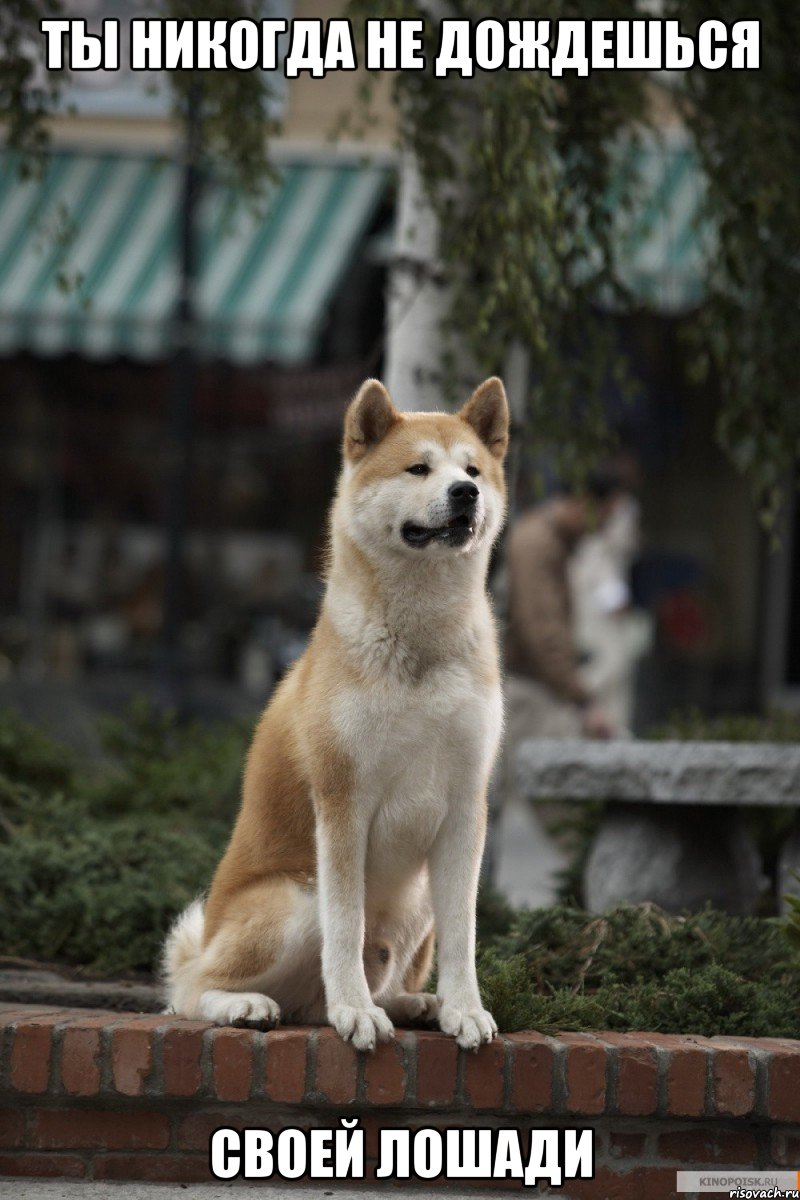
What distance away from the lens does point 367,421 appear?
346cm

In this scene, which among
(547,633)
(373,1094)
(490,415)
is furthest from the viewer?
(547,633)

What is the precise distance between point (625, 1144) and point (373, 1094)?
59 centimetres

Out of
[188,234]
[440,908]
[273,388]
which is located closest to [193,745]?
[440,908]

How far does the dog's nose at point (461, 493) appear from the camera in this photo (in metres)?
3.26

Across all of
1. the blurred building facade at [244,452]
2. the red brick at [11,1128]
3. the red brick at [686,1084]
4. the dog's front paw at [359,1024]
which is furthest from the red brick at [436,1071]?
the blurred building facade at [244,452]

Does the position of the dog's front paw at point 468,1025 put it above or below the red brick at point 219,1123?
above

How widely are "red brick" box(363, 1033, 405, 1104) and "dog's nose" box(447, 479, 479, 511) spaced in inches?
46.8

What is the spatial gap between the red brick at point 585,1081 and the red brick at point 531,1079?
42 millimetres

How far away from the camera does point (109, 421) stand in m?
13.2

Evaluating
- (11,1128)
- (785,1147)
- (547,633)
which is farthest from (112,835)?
(547,633)

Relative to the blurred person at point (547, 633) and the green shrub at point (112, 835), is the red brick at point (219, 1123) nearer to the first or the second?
the green shrub at point (112, 835)

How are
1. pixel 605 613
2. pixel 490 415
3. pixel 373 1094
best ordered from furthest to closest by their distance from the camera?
pixel 605 613 → pixel 490 415 → pixel 373 1094

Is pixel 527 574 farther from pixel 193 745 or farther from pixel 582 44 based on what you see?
pixel 582 44

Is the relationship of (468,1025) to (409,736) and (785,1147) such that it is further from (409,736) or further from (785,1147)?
(785,1147)
